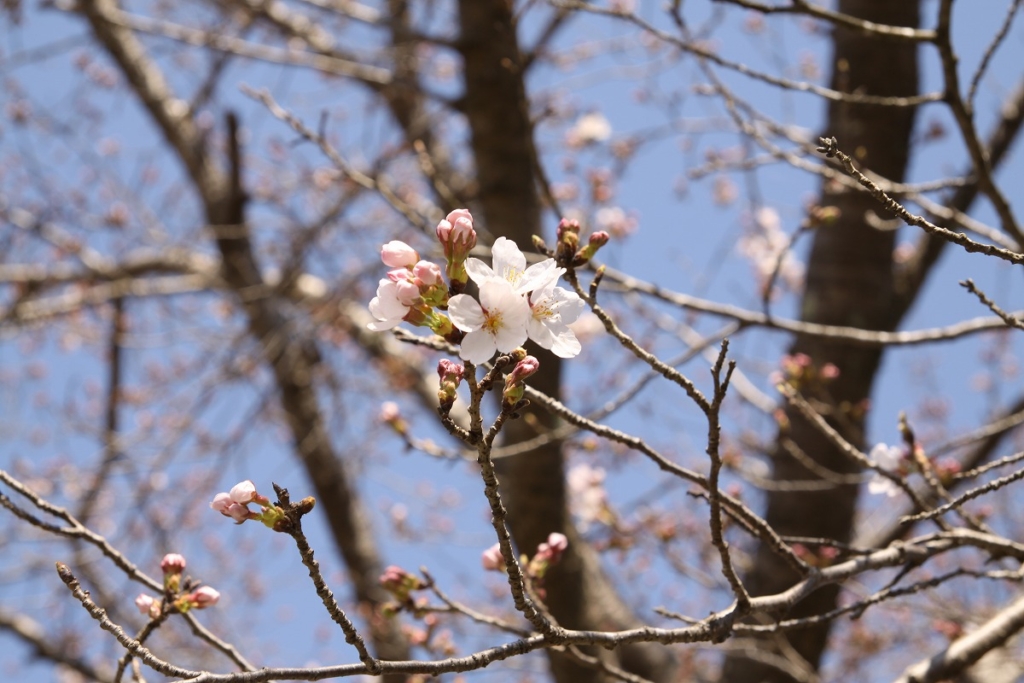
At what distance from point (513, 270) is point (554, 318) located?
9cm

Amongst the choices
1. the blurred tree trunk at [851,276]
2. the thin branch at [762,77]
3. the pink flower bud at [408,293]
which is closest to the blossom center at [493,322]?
the pink flower bud at [408,293]

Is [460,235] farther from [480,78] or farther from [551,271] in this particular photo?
[480,78]

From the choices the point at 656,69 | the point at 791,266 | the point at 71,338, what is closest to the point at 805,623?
the point at 656,69

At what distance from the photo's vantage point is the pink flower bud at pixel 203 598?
1346 millimetres

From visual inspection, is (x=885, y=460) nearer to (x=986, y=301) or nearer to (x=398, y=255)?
(x=986, y=301)

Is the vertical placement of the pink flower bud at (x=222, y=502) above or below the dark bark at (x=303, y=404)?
below

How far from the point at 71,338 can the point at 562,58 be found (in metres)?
5.02

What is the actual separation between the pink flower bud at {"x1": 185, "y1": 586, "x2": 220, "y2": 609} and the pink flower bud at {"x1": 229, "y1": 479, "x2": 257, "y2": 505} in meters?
0.45

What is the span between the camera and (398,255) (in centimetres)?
106

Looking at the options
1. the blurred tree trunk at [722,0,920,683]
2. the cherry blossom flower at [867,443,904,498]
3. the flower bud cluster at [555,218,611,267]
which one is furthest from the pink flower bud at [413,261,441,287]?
the blurred tree trunk at [722,0,920,683]

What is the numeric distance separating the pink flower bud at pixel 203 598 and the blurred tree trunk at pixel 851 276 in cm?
212

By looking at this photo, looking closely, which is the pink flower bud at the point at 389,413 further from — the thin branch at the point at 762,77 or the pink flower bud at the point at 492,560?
the thin branch at the point at 762,77

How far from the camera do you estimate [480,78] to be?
2.66 metres

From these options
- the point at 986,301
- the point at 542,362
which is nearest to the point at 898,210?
the point at 986,301
